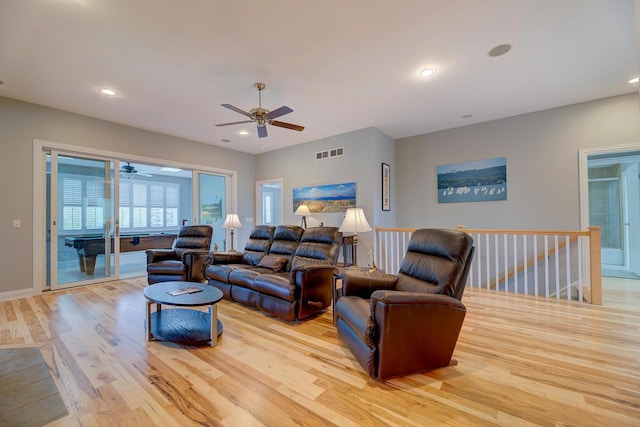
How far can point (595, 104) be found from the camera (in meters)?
3.97

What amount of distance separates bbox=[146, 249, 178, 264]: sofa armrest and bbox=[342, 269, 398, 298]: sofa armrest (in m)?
3.36

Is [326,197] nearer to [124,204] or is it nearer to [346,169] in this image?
[346,169]

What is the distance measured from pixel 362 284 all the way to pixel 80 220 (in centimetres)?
482

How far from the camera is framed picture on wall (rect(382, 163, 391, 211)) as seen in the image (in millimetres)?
5316

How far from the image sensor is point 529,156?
4.46 meters

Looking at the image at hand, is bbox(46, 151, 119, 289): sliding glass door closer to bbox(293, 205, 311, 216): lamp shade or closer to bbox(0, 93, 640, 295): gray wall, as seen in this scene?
bbox(0, 93, 640, 295): gray wall

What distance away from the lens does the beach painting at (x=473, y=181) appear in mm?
Result: 4738

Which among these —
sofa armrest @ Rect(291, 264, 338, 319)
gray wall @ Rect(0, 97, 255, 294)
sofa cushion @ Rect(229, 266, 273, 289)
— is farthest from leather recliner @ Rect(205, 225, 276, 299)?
gray wall @ Rect(0, 97, 255, 294)

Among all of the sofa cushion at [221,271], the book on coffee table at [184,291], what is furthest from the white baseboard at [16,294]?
the book on coffee table at [184,291]

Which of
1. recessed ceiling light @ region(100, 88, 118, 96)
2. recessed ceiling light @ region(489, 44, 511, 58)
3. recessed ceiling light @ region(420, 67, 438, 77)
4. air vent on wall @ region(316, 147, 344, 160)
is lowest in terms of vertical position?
air vent on wall @ region(316, 147, 344, 160)

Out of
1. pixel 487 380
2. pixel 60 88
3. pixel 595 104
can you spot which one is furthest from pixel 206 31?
pixel 595 104

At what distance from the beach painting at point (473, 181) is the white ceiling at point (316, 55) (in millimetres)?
926

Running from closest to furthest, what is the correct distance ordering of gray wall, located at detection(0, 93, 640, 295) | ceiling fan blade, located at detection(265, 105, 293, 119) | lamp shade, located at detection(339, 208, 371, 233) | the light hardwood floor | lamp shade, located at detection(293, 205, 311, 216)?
the light hardwood floor → ceiling fan blade, located at detection(265, 105, 293, 119) → lamp shade, located at detection(339, 208, 371, 233) → gray wall, located at detection(0, 93, 640, 295) → lamp shade, located at detection(293, 205, 311, 216)

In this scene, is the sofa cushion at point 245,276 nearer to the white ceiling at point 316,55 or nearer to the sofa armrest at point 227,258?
the sofa armrest at point 227,258
